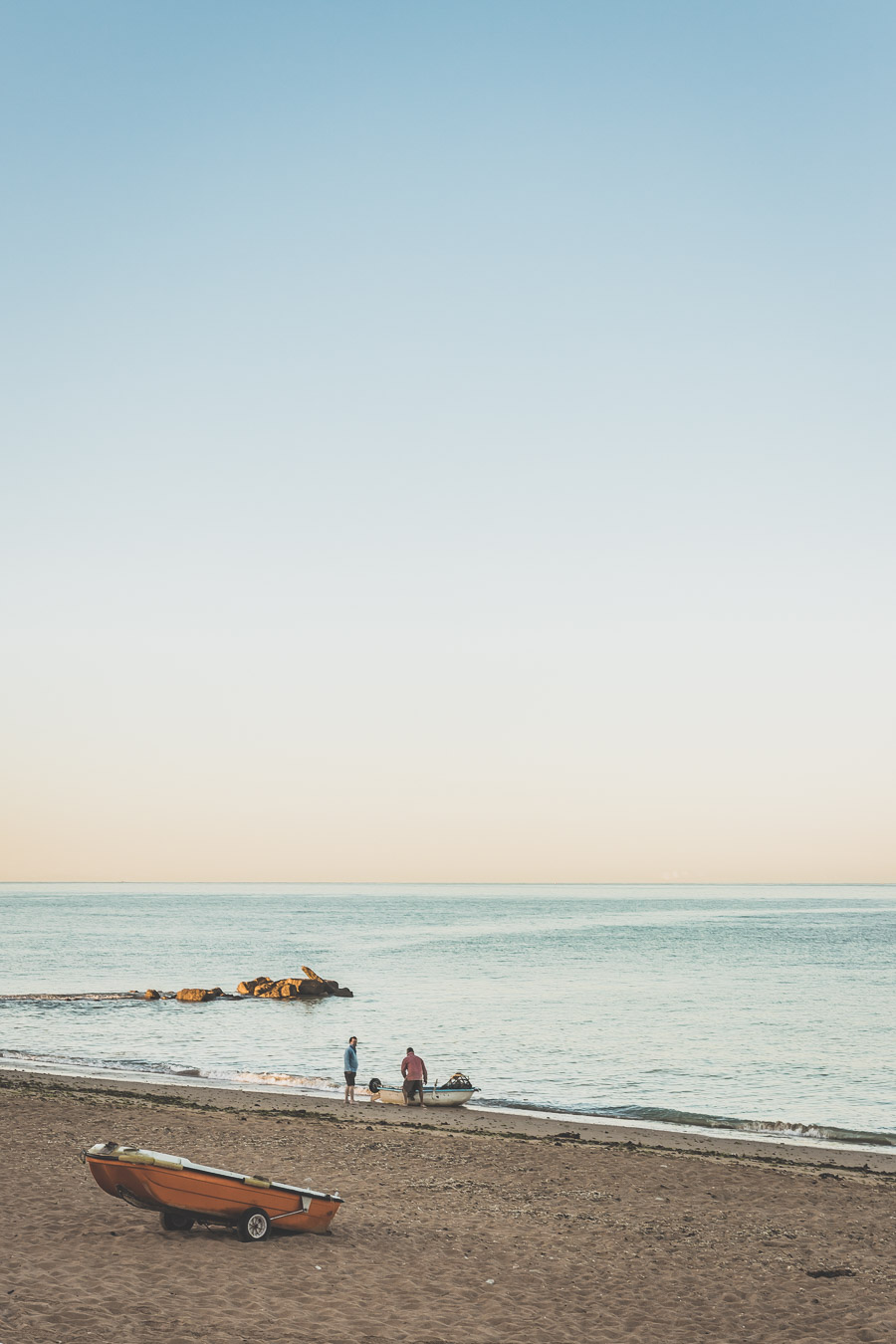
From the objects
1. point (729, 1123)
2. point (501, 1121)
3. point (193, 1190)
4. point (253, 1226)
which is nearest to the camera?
point (193, 1190)

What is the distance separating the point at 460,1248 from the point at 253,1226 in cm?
273

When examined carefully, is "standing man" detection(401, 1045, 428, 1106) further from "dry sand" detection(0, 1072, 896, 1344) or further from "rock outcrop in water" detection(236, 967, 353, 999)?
"rock outcrop in water" detection(236, 967, 353, 999)

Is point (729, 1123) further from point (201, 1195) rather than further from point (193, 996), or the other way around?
point (193, 996)

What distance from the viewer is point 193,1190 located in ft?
41.5

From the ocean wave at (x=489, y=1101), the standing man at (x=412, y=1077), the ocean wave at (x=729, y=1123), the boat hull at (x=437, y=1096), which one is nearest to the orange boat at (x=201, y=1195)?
the boat hull at (x=437, y=1096)

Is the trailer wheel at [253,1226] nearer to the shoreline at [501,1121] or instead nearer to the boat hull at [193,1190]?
the boat hull at [193,1190]

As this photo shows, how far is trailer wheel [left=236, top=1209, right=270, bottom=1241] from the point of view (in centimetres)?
1308

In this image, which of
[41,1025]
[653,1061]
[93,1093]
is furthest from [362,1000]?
[93,1093]

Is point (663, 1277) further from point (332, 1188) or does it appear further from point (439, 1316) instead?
point (332, 1188)

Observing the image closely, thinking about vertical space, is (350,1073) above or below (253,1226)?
below

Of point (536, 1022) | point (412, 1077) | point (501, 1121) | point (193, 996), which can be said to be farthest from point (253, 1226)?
point (193, 996)

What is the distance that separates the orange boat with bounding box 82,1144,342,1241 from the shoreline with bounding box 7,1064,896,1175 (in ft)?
32.8

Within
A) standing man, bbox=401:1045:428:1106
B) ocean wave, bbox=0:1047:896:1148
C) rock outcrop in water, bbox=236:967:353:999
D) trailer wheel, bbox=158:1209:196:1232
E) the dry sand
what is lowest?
rock outcrop in water, bbox=236:967:353:999

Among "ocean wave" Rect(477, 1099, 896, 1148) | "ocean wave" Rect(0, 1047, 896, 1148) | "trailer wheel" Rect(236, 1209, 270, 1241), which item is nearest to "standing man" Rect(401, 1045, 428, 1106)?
"ocean wave" Rect(0, 1047, 896, 1148)
